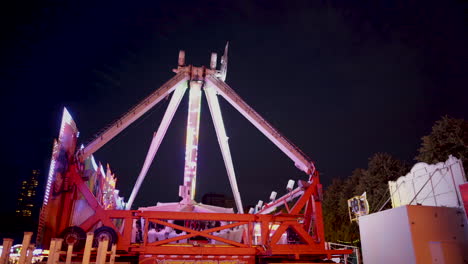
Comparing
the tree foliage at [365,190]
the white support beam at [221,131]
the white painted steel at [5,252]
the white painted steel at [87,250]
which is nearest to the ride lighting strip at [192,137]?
the white support beam at [221,131]

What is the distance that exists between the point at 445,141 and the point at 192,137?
21.0 metres

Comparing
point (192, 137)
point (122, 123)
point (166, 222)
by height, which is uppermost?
point (192, 137)

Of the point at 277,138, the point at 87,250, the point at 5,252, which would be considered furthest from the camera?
the point at 277,138

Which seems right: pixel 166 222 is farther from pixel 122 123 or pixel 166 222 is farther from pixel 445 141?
pixel 445 141

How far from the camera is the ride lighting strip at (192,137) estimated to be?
1802 centimetres

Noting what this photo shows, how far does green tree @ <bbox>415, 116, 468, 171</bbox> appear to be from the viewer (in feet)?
84.1

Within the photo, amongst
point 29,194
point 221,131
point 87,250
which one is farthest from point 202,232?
point 29,194

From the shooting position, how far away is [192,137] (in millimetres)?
19000

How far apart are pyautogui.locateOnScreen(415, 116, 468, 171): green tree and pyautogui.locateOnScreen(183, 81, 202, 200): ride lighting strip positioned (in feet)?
64.1

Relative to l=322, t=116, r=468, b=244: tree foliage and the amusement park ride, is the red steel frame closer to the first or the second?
the amusement park ride

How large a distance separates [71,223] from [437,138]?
1107 inches

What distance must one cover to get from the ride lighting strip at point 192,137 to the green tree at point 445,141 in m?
19.6

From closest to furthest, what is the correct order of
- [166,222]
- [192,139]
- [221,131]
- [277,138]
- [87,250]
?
[87,250]
[166,222]
[277,138]
[192,139]
[221,131]

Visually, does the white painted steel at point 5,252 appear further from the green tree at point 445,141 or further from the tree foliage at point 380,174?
the green tree at point 445,141
